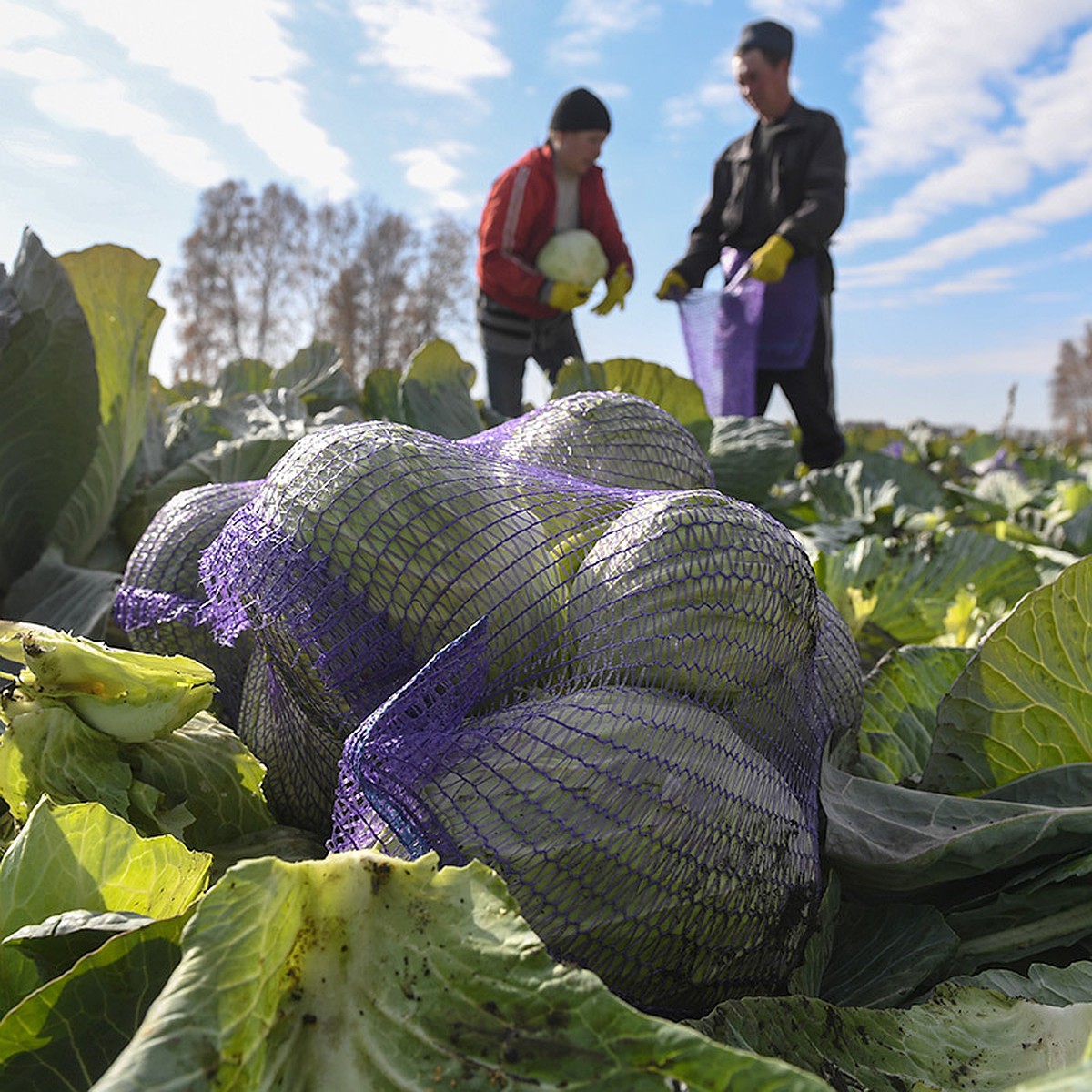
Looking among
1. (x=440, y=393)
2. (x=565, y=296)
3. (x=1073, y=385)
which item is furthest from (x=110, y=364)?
(x=1073, y=385)

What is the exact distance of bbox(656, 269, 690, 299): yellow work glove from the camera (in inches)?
226

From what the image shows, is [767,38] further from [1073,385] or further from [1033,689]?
[1073,385]

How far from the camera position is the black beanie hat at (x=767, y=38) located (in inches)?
245

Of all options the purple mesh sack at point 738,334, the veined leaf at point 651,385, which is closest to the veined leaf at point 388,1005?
the veined leaf at point 651,385

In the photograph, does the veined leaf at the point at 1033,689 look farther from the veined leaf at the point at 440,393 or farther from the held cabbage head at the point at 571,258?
the held cabbage head at the point at 571,258

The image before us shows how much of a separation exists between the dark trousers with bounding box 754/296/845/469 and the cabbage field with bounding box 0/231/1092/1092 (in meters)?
4.84

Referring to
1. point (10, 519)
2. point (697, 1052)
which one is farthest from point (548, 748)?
point (10, 519)

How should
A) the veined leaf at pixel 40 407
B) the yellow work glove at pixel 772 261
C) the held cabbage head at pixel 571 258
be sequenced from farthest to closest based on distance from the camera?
the held cabbage head at pixel 571 258, the yellow work glove at pixel 772 261, the veined leaf at pixel 40 407

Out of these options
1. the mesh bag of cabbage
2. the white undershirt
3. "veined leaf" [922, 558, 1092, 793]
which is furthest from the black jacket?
the mesh bag of cabbage

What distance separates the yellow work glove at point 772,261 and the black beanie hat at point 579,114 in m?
1.80

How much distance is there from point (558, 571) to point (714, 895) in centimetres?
38

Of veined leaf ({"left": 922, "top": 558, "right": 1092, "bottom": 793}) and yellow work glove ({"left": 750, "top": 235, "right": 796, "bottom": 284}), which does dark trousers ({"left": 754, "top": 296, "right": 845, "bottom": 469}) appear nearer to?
yellow work glove ({"left": 750, "top": 235, "right": 796, "bottom": 284})

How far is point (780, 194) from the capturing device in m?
6.31

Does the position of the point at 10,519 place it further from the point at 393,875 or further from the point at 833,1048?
the point at 833,1048
